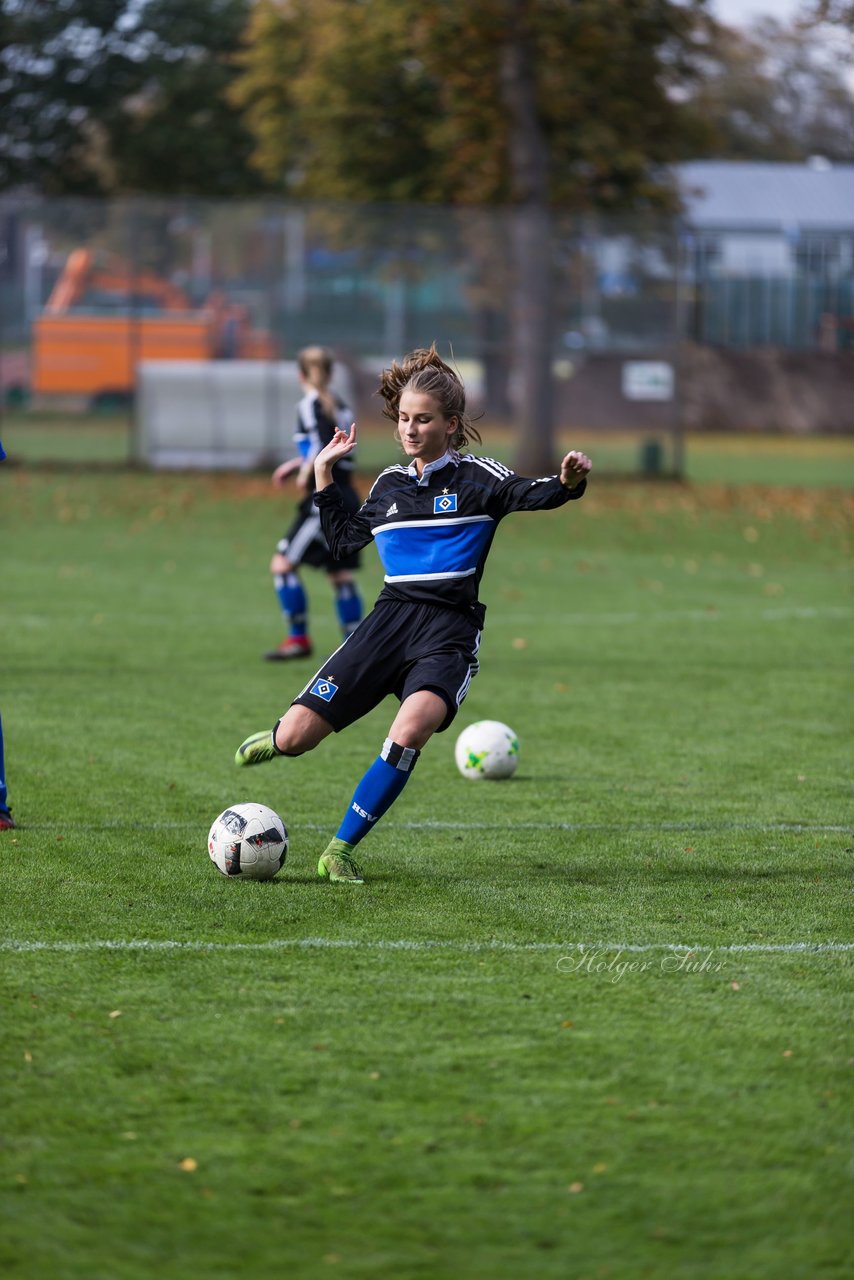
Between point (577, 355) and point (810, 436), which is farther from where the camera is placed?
point (810, 436)

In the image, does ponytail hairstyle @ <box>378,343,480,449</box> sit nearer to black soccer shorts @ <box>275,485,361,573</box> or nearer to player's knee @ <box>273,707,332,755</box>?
player's knee @ <box>273,707,332,755</box>

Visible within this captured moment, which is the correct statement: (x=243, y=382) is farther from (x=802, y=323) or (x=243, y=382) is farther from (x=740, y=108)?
(x=740, y=108)

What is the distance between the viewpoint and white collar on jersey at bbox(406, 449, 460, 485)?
6.04m

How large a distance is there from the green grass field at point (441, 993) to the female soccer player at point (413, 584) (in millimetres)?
→ 447

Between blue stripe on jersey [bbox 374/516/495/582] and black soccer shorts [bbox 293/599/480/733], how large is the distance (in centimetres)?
13

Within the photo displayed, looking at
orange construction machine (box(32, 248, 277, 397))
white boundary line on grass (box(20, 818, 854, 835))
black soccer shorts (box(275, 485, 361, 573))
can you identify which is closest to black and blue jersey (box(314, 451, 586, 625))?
white boundary line on grass (box(20, 818, 854, 835))

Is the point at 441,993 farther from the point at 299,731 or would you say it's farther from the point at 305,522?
the point at 305,522

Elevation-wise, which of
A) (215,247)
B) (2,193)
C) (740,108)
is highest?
(740,108)

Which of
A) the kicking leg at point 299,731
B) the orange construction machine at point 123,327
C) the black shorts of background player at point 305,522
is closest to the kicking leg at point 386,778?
the kicking leg at point 299,731

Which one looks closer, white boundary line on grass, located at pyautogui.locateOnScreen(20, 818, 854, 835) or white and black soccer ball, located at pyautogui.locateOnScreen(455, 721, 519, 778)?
white boundary line on grass, located at pyautogui.locateOnScreen(20, 818, 854, 835)

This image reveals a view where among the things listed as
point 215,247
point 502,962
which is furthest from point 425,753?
point 215,247

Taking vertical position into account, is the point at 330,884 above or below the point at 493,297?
below

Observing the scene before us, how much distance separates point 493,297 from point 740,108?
57603mm

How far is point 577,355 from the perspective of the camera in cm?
2705
